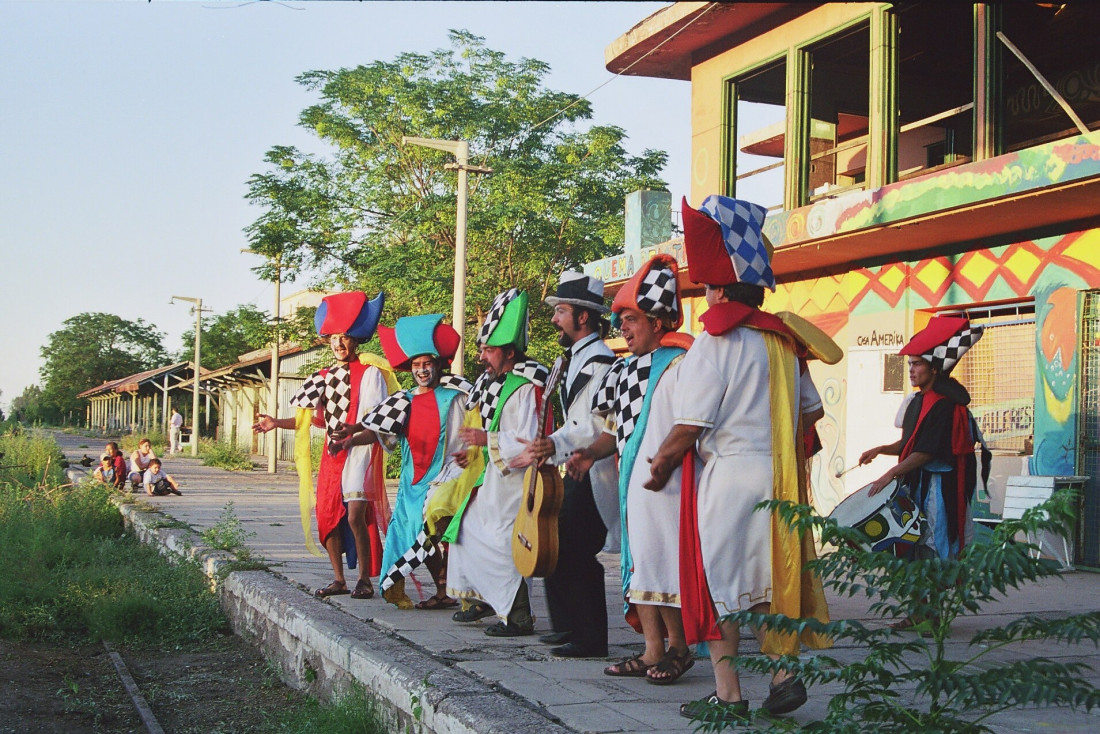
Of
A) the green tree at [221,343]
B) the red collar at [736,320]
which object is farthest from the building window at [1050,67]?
the green tree at [221,343]

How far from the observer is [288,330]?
26.3 m

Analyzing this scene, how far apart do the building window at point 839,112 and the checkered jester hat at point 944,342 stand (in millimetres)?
7387

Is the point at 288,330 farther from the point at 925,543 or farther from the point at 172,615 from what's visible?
the point at 925,543

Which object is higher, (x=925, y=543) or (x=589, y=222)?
(x=589, y=222)

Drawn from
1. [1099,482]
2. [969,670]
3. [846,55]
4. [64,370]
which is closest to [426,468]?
[969,670]

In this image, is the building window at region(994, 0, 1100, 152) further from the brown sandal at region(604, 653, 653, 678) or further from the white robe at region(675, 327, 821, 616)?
the brown sandal at region(604, 653, 653, 678)

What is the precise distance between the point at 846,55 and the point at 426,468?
988 centimetres

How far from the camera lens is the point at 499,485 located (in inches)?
260

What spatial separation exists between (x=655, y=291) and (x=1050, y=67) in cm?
1112

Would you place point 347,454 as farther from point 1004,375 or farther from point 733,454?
point 1004,375

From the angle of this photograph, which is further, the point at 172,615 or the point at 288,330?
the point at 288,330

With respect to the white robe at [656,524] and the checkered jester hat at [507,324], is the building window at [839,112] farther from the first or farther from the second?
the white robe at [656,524]

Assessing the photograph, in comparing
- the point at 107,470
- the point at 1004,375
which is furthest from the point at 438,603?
the point at 107,470

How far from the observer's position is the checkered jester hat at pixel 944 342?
22.1 ft
